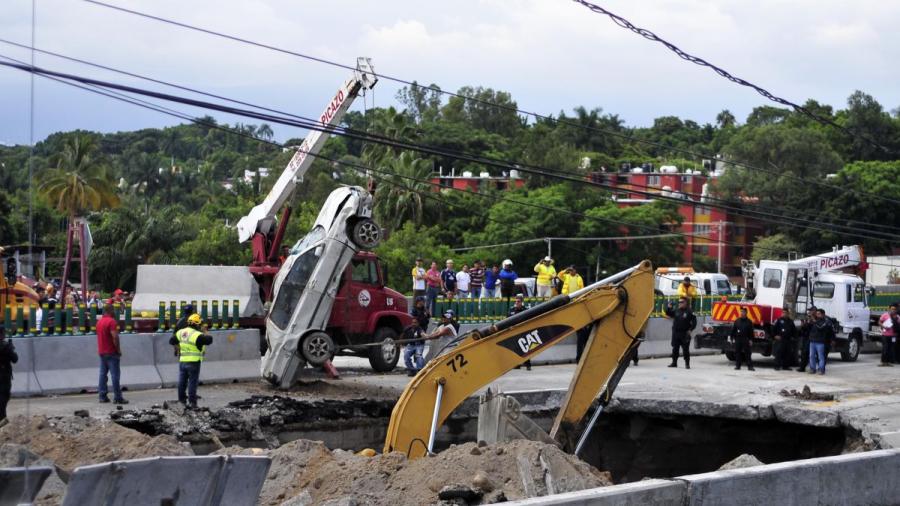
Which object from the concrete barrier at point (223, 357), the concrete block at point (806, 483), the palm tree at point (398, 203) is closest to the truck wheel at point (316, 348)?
the concrete barrier at point (223, 357)

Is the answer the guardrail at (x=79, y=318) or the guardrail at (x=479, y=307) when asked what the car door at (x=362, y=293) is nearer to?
the guardrail at (x=79, y=318)

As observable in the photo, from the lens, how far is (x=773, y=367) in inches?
1046

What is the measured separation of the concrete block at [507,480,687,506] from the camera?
8008mm

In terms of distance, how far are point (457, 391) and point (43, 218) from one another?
5150 cm

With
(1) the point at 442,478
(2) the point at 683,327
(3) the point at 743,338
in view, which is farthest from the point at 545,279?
(1) the point at 442,478

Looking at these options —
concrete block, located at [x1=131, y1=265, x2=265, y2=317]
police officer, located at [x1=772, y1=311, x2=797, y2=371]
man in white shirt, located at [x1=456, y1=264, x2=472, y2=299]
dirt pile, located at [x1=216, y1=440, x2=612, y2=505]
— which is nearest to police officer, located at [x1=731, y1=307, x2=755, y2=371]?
police officer, located at [x1=772, y1=311, x2=797, y2=371]

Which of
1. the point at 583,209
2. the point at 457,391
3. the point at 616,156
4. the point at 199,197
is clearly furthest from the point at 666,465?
the point at 616,156

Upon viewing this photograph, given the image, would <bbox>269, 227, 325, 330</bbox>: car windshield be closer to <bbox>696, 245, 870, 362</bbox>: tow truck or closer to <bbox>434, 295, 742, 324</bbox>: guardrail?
<bbox>434, 295, 742, 324</bbox>: guardrail

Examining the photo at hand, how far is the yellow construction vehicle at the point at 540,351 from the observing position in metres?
12.4

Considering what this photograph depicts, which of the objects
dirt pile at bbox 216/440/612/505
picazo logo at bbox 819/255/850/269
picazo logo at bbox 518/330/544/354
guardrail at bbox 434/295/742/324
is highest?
picazo logo at bbox 819/255/850/269

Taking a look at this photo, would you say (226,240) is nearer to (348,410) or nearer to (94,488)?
(348,410)

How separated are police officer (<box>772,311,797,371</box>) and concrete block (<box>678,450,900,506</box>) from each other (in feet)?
50.1

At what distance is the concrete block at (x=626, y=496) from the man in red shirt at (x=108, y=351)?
10.2 meters

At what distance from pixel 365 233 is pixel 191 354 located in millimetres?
4012
